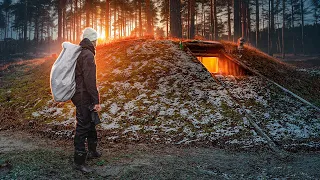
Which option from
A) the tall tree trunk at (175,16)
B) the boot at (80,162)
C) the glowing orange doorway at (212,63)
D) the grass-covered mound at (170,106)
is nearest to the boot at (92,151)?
the boot at (80,162)

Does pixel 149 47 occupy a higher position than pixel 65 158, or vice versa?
pixel 149 47

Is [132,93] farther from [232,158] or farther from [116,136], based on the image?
[232,158]

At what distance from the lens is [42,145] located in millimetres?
4840

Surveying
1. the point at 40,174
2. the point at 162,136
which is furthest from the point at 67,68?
the point at 162,136

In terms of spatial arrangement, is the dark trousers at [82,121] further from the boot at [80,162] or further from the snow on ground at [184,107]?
the snow on ground at [184,107]

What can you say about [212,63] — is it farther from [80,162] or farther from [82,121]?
[80,162]

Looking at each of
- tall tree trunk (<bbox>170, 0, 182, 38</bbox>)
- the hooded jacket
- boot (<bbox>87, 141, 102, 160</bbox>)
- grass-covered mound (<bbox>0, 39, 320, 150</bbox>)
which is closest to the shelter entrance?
grass-covered mound (<bbox>0, 39, 320, 150</bbox>)

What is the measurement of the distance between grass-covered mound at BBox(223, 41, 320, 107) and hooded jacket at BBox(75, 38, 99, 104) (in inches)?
338

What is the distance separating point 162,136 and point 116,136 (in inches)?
47.7

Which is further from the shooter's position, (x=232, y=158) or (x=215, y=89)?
(x=215, y=89)

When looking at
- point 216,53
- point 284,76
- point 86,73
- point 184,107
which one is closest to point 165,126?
point 184,107

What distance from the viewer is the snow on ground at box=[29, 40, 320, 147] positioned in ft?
18.4

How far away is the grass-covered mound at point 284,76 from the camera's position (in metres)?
9.20

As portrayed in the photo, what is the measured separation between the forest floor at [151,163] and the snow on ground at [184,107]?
2.29ft
